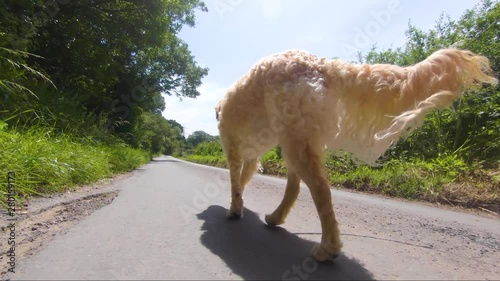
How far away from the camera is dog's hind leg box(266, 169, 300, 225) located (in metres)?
2.91

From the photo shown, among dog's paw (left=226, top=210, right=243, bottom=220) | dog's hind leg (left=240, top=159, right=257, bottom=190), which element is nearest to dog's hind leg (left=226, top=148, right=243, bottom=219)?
dog's paw (left=226, top=210, right=243, bottom=220)

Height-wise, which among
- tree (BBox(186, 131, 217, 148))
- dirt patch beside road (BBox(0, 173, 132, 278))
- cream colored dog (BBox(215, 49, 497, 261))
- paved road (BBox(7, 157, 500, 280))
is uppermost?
tree (BBox(186, 131, 217, 148))

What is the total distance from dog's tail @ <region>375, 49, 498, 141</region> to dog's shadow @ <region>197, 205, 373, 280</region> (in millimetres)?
925

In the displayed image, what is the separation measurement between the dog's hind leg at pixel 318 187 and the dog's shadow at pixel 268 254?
0.32 ft

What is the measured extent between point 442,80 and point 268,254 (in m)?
1.58

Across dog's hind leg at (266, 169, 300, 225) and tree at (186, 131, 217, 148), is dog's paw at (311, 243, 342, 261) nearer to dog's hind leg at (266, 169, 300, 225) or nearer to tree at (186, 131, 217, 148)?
dog's hind leg at (266, 169, 300, 225)

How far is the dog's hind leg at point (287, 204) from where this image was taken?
291 cm

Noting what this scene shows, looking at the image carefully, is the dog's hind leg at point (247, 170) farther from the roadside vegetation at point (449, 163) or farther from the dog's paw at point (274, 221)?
the roadside vegetation at point (449, 163)

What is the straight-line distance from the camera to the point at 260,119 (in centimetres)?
301

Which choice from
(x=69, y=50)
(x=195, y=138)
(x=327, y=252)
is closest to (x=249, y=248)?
(x=327, y=252)

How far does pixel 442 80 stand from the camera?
76.2 inches

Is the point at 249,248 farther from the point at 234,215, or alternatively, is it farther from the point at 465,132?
the point at 465,132

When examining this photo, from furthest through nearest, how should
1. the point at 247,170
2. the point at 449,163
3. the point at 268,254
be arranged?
the point at 449,163 → the point at 247,170 → the point at 268,254

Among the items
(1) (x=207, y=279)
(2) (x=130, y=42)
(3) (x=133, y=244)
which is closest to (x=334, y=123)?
(1) (x=207, y=279)
